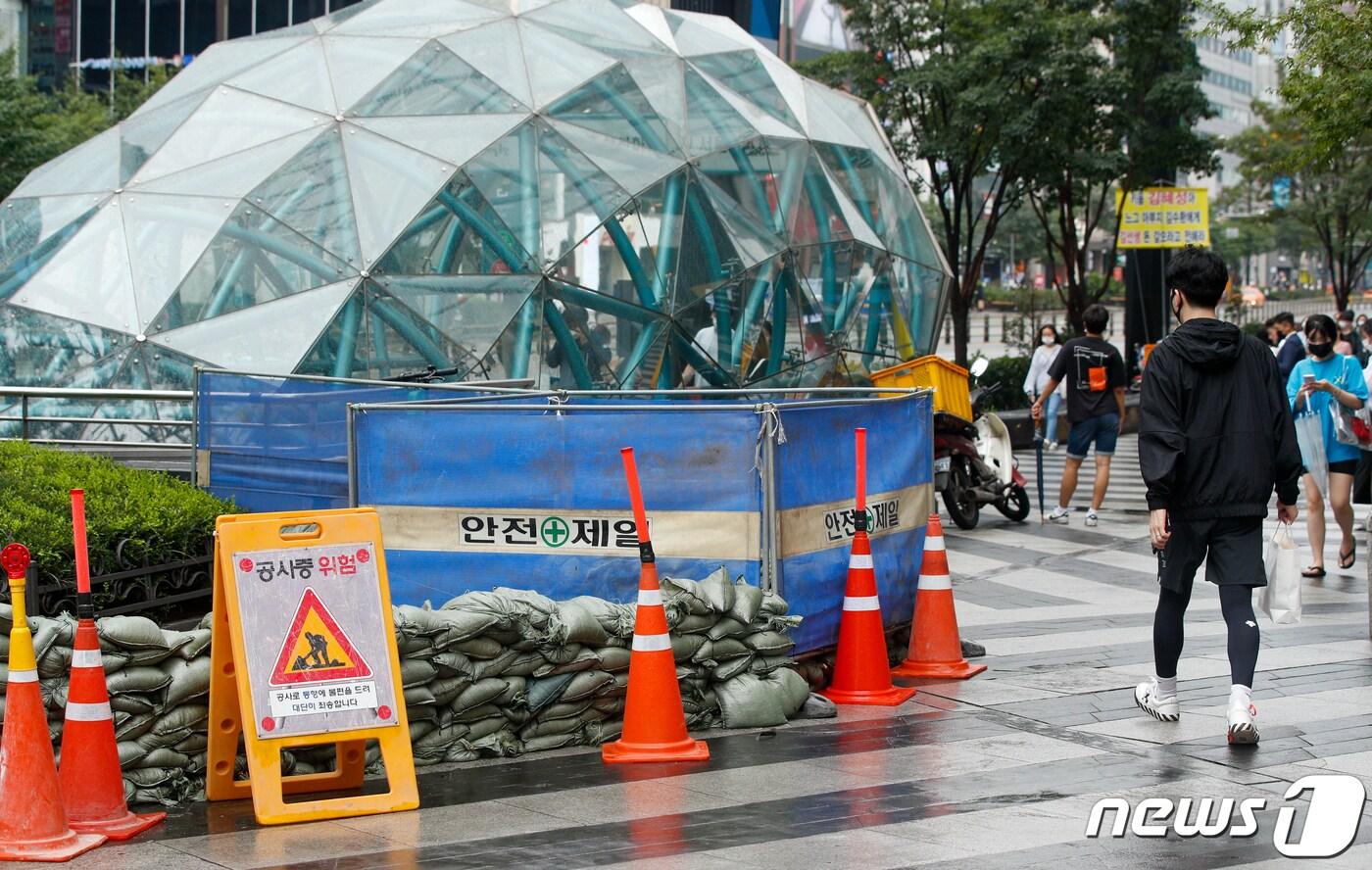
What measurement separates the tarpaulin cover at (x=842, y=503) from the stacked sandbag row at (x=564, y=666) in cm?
37

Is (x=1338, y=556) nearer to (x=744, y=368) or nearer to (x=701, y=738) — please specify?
(x=744, y=368)

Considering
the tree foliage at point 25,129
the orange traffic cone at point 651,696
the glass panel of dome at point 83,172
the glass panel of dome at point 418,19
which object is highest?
the tree foliage at point 25,129

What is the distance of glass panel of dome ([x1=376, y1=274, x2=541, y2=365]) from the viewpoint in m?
13.9

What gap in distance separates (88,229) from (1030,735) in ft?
34.6

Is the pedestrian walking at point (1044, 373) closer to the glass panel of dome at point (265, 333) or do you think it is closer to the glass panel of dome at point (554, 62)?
the glass panel of dome at point (554, 62)

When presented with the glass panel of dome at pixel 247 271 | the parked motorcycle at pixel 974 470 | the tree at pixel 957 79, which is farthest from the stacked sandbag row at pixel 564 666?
the tree at pixel 957 79

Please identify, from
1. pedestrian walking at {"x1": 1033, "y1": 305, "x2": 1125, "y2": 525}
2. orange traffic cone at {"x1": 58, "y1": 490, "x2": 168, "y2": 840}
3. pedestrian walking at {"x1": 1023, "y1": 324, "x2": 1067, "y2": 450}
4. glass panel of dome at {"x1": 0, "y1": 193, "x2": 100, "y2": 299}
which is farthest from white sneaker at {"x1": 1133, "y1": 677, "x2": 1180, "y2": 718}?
glass panel of dome at {"x1": 0, "y1": 193, "x2": 100, "y2": 299}

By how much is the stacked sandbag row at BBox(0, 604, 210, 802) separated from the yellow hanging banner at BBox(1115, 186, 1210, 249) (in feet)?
76.1

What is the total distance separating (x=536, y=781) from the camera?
6.42 m

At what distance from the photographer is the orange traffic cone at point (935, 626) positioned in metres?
8.34

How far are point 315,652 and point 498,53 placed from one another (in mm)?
10416

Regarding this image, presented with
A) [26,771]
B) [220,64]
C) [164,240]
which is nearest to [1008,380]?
[220,64]

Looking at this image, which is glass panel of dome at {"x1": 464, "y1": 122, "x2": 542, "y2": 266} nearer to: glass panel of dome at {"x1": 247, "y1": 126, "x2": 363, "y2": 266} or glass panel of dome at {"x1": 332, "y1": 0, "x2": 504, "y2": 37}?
glass panel of dome at {"x1": 247, "y1": 126, "x2": 363, "y2": 266}

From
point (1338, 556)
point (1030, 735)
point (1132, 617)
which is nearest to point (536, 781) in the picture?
point (1030, 735)
